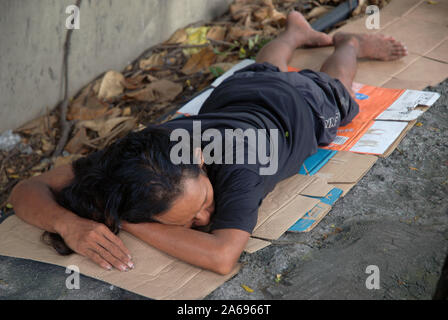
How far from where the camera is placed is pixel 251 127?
1.74m

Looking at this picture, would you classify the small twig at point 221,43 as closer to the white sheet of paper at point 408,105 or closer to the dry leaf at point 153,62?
the dry leaf at point 153,62

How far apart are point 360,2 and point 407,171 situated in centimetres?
199

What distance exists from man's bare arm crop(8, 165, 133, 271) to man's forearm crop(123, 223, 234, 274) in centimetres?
10

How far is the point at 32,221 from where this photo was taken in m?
1.72

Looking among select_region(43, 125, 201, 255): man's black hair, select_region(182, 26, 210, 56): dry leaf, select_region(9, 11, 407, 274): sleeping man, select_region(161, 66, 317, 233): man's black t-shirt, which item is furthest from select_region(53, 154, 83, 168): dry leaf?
select_region(182, 26, 210, 56): dry leaf

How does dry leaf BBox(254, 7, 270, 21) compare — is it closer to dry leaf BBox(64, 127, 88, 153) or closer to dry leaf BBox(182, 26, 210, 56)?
dry leaf BBox(182, 26, 210, 56)

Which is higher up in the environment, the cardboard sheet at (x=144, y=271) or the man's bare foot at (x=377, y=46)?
the man's bare foot at (x=377, y=46)

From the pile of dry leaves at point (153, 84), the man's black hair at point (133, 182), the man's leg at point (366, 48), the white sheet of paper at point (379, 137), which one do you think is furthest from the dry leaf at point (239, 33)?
the man's black hair at point (133, 182)

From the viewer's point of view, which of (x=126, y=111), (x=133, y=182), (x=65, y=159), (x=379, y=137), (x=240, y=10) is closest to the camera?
(x=133, y=182)

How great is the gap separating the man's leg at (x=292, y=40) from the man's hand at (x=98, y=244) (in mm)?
1535

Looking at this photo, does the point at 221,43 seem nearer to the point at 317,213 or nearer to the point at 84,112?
the point at 84,112

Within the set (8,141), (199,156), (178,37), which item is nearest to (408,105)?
(199,156)

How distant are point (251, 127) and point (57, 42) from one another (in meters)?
1.51

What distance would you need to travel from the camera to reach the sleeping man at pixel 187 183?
143 cm
